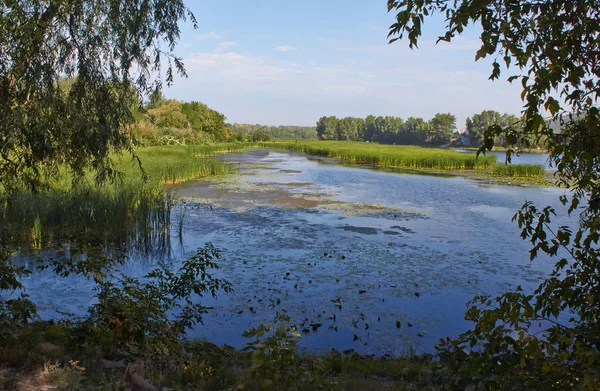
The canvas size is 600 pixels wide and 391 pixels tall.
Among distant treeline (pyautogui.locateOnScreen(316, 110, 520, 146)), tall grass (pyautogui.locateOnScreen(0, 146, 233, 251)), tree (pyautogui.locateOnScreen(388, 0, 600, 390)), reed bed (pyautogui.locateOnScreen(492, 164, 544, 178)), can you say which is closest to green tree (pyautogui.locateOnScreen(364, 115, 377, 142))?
distant treeline (pyautogui.locateOnScreen(316, 110, 520, 146))

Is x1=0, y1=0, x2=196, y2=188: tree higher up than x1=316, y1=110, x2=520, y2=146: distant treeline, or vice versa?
x1=316, y1=110, x2=520, y2=146: distant treeline

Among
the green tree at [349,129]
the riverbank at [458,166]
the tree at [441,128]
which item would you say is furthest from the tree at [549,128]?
the green tree at [349,129]

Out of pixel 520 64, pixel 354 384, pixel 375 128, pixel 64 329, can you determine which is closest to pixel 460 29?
pixel 520 64

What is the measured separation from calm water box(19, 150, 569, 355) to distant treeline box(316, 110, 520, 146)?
247ft

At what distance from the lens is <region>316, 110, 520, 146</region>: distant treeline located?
105m

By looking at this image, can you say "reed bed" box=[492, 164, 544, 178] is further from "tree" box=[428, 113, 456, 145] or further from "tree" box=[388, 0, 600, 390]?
"tree" box=[428, 113, 456, 145]

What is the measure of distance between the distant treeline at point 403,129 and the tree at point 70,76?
86572 mm

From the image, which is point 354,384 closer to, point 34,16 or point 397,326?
point 397,326

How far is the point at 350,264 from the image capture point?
376 inches

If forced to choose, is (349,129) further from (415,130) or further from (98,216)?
(98,216)

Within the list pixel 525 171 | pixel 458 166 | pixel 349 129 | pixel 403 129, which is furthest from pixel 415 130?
pixel 525 171

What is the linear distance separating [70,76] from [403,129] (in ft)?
409

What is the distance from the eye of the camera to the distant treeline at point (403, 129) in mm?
→ 104688

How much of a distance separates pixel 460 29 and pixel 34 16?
12.4 feet
